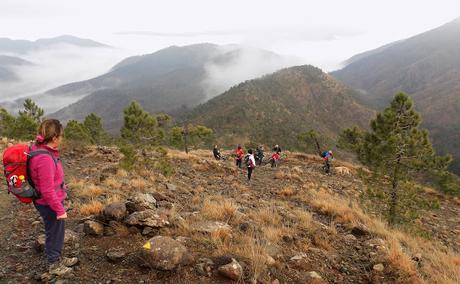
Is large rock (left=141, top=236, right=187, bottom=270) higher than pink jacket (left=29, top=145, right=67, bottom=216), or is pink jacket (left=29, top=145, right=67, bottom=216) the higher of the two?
pink jacket (left=29, top=145, right=67, bottom=216)

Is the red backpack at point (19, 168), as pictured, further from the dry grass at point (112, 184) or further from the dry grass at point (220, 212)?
the dry grass at point (112, 184)

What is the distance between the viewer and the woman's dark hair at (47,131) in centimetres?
398

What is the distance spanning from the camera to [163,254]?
428cm

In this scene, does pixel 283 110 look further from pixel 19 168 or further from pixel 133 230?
pixel 19 168

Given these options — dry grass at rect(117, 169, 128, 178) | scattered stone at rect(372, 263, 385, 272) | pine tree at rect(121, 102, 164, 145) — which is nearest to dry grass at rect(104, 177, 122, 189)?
dry grass at rect(117, 169, 128, 178)

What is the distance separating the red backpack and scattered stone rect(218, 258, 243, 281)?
2.58m

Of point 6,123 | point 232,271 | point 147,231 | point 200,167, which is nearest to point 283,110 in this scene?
point 6,123

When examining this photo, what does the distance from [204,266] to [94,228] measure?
2032mm

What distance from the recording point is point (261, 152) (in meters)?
22.7

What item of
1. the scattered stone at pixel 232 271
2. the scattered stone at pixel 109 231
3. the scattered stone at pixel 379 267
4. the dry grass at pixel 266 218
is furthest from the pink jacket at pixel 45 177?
the scattered stone at pixel 379 267

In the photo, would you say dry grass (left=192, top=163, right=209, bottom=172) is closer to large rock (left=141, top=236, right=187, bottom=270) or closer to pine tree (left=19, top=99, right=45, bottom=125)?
large rock (left=141, top=236, right=187, bottom=270)

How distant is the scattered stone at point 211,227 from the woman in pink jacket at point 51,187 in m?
1.94

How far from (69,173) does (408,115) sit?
11.8 meters

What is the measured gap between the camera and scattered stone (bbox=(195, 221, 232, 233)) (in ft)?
17.8
